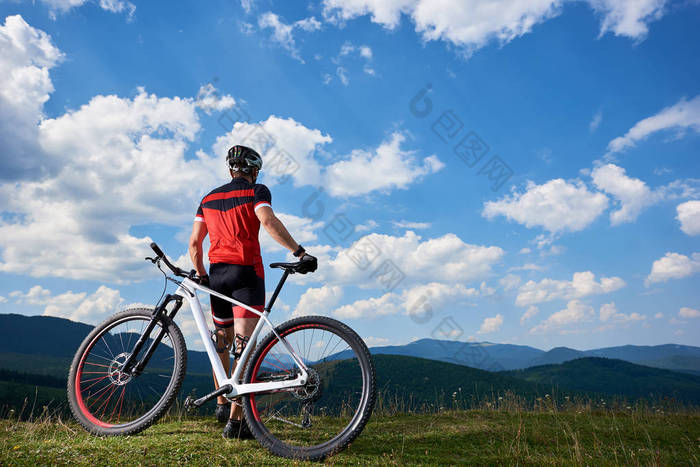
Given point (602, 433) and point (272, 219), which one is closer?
point (272, 219)

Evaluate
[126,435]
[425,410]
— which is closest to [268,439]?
[126,435]

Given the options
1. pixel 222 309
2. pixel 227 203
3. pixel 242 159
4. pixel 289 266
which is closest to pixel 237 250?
pixel 227 203

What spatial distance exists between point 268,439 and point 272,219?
77.3 inches

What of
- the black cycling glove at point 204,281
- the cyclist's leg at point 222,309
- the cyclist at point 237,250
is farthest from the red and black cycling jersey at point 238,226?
the black cycling glove at point 204,281

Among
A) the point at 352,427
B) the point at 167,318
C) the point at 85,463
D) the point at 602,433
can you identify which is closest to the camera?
the point at 85,463

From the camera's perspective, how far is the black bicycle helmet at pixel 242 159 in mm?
4707

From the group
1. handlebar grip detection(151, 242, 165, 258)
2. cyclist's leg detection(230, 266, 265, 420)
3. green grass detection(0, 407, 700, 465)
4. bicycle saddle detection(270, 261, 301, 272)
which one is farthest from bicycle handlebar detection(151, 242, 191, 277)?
green grass detection(0, 407, 700, 465)

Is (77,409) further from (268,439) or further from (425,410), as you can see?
(425,410)

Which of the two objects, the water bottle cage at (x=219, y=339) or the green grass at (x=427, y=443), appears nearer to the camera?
the green grass at (x=427, y=443)

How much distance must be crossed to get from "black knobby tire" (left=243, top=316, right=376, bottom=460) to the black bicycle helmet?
6.06 feet

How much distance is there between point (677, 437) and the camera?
6.09 meters

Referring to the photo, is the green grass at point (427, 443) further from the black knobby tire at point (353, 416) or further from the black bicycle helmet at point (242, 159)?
the black bicycle helmet at point (242, 159)

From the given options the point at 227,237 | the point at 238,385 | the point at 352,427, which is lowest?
the point at 352,427

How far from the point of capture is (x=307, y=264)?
388cm
